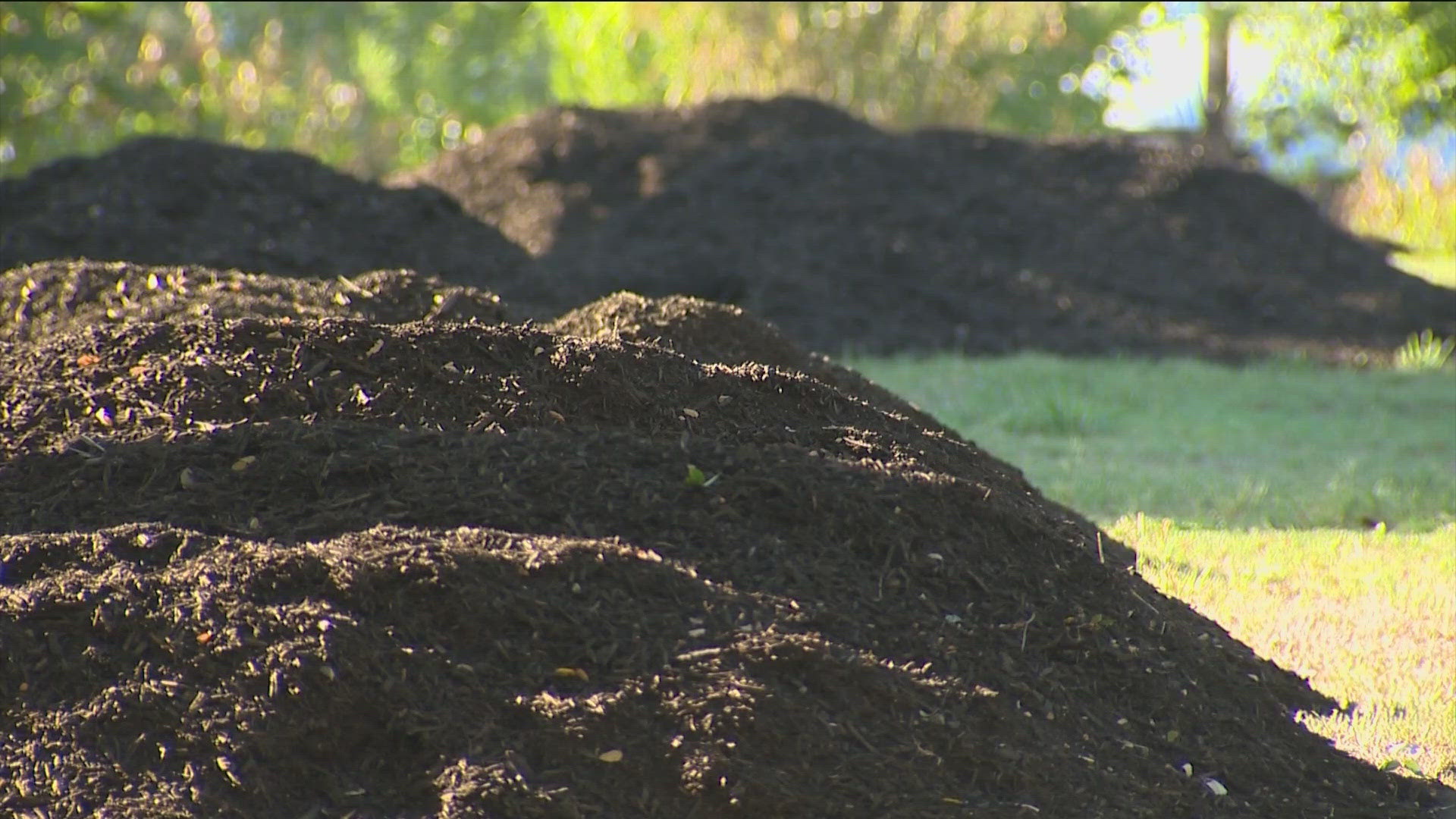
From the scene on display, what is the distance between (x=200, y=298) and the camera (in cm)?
454

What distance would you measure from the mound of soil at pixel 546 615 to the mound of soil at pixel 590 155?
23.0 feet

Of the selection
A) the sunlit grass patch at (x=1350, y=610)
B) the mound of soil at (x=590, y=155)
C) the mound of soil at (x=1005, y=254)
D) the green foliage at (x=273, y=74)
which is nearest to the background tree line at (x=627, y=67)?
the green foliage at (x=273, y=74)

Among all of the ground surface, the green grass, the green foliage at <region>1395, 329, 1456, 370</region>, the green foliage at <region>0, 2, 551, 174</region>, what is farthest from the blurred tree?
the ground surface

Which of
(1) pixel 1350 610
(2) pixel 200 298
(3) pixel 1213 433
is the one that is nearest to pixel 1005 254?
(3) pixel 1213 433

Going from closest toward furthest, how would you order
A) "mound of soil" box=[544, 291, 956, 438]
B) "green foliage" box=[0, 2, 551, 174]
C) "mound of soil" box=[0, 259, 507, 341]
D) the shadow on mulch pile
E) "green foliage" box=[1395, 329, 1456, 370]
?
"mound of soil" box=[544, 291, 956, 438] < "mound of soil" box=[0, 259, 507, 341] < the shadow on mulch pile < "green foliage" box=[1395, 329, 1456, 370] < "green foliage" box=[0, 2, 551, 174]

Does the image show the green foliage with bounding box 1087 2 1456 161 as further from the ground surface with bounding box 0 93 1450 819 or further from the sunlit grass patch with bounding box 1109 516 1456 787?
the ground surface with bounding box 0 93 1450 819

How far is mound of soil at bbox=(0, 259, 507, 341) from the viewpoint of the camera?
4430 millimetres

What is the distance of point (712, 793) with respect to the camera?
2.31 m

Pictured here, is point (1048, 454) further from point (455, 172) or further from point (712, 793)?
point (455, 172)

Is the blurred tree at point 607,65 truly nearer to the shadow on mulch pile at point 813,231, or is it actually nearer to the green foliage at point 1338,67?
the green foliage at point 1338,67

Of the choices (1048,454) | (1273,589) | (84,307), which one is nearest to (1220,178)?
(1048,454)

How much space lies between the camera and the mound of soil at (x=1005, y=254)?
28.4 ft

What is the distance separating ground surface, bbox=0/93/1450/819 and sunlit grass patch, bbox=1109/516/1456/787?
0.20 metres

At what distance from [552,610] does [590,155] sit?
8.84 meters
